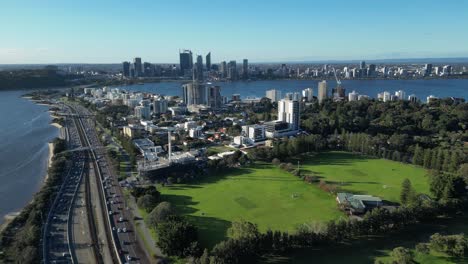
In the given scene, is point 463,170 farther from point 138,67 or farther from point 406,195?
point 138,67

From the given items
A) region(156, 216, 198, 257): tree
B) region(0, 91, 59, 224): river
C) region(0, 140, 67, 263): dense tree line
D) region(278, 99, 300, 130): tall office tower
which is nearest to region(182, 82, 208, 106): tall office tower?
region(0, 91, 59, 224): river

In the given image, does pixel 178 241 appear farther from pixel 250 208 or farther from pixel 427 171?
pixel 427 171

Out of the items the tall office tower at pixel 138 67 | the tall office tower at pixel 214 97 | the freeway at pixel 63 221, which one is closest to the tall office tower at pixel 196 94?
the tall office tower at pixel 214 97

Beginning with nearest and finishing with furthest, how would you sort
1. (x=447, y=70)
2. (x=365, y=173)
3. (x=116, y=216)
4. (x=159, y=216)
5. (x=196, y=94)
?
(x=159, y=216), (x=116, y=216), (x=365, y=173), (x=196, y=94), (x=447, y=70)

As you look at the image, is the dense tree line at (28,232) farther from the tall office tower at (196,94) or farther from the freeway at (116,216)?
the tall office tower at (196,94)

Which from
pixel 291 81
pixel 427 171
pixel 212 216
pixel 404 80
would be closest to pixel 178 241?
pixel 212 216

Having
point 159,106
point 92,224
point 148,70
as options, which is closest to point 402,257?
point 92,224
